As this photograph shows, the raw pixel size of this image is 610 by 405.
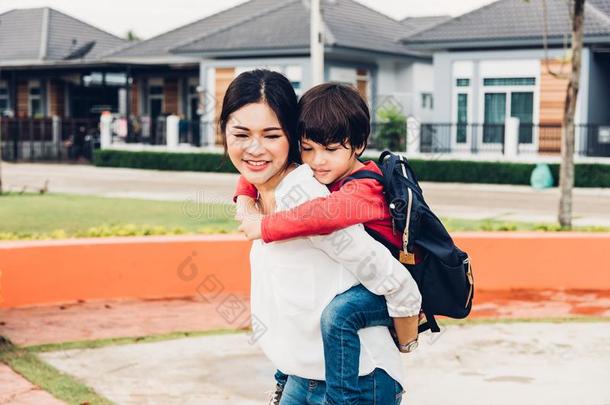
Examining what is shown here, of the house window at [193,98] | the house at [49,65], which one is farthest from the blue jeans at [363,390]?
the house window at [193,98]

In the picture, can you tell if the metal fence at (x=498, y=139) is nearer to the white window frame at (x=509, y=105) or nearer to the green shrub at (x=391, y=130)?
the white window frame at (x=509, y=105)

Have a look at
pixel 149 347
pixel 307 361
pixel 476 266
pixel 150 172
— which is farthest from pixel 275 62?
pixel 307 361

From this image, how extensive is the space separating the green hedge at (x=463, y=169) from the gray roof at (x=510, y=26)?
438 cm

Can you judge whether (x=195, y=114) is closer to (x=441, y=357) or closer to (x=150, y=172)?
(x=150, y=172)

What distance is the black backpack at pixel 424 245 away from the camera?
7.95 feet

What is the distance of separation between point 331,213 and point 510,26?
25.3m

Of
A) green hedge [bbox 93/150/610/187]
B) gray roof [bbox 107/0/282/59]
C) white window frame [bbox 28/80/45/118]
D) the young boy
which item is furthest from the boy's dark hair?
white window frame [bbox 28/80/45/118]

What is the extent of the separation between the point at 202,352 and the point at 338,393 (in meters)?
4.11

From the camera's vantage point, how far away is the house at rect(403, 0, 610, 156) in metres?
25.2

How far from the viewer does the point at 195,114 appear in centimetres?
3588

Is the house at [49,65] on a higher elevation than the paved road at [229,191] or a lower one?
higher

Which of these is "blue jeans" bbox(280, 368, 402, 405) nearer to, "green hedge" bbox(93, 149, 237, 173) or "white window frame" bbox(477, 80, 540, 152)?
"white window frame" bbox(477, 80, 540, 152)

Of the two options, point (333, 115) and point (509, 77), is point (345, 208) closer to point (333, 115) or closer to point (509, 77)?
point (333, 115)

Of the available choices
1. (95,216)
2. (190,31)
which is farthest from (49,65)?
(95,216)
